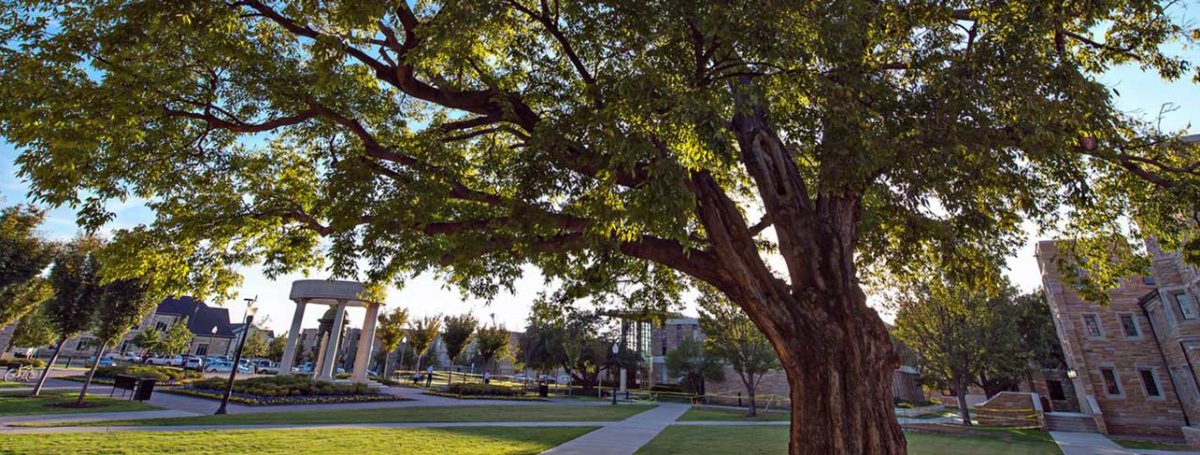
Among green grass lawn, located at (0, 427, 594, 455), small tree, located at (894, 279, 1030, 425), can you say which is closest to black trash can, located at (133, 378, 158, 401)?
green grass lawn, located at (0, 427, 594, 455)

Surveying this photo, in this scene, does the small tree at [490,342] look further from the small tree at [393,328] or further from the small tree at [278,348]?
the small tree at [278,348]

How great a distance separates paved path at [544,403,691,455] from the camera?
1138 cm

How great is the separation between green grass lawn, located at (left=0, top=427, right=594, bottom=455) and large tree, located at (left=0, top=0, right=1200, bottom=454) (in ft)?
10.1

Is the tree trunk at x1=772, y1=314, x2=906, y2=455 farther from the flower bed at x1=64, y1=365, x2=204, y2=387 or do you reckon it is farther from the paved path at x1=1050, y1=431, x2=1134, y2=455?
the flower bed at x1=64, y1=365, x2=204, y2=387

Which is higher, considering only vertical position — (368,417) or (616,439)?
(368,417)

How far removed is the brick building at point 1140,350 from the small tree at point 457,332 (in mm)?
35685

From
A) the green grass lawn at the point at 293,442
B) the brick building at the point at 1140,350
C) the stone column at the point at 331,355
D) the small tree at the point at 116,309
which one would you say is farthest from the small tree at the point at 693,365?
the small tree at the point at 116,309

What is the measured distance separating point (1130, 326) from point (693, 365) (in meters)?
25.6

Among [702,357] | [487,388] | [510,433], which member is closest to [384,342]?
[487,388]

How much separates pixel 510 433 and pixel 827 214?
10376 mm

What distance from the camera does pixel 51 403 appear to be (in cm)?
1507

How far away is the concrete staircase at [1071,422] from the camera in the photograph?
23.2 metres

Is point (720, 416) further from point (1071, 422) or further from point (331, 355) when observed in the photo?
point (331, 355)

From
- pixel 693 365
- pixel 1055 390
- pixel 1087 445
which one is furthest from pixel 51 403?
pixel 1055 390
